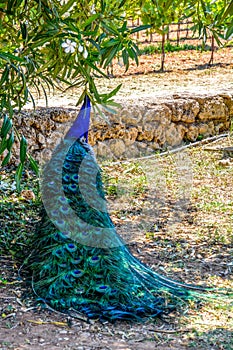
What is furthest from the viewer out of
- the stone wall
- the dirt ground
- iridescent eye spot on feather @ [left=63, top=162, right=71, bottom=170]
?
the stone wall

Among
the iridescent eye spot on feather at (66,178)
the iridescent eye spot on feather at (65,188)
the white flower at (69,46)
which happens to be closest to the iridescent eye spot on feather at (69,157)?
the iridescent eye spot on feather at (66,178)

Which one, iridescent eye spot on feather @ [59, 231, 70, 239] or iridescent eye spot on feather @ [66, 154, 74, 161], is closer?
iridescent eye spot on feather @ [59, 231, 70, 239]

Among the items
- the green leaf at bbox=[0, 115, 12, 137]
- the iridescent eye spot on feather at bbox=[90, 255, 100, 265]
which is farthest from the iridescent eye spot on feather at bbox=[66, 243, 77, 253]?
the green leaf at bbox=[0, 115, 12, 137]

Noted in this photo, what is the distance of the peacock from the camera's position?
3.74 metres

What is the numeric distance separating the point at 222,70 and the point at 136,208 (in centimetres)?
A: 720

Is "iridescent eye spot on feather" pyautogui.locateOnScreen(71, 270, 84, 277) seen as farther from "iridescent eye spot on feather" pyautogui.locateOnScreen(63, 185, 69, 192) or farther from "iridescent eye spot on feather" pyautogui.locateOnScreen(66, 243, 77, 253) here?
"iridescent eye spot on feather" pyautogui.locateOnScreen(63, 185, 69, 192)

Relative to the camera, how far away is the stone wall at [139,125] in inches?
272

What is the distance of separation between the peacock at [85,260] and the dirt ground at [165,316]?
0.10 metres

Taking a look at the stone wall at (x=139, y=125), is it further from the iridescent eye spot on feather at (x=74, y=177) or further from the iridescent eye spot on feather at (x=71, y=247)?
the iridescent eye spot on feather at (x=71, y=247)

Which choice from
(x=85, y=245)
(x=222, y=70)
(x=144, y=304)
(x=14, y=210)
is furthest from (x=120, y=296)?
(x=222, y=70)

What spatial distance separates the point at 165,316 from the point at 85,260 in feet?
1.95

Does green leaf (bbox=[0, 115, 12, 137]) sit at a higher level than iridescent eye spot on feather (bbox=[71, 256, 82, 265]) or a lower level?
higher

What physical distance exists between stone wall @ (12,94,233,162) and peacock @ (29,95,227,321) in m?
2.26

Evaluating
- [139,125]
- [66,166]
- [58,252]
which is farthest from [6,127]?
[139,125]
